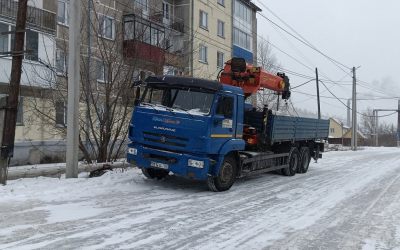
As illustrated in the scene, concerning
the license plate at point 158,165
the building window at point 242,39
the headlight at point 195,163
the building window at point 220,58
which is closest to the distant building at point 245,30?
the building window at point 242,39

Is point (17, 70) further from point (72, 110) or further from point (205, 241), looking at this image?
point (205, 241)

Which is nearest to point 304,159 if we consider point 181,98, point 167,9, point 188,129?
point 181,98

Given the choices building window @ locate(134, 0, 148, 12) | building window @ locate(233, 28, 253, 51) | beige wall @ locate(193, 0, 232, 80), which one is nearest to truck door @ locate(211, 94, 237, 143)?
building window @ locate(134, 0, 148, 12)

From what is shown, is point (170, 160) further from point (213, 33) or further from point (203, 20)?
point (213, 33)

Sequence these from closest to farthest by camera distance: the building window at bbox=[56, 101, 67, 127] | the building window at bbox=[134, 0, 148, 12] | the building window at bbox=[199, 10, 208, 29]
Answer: the building window at bbox=[56, 101, 67, 127] → the building window at bbox=[134, 0, 148, 12] → the building window at bbox=[199, 10, 208, 29]

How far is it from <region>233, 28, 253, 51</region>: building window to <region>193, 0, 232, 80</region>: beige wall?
126 centimetres

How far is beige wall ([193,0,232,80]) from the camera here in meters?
39.1

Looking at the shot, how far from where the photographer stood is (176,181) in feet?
43.4

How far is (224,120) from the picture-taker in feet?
38.4

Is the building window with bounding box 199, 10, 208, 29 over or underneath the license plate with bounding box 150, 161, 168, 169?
over

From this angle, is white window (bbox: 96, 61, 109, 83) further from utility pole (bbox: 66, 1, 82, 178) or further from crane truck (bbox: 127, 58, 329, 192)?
crane truck (bbox: 127, 58, 329, 192)

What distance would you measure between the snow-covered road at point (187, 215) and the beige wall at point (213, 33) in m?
25.9

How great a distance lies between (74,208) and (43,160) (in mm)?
14989

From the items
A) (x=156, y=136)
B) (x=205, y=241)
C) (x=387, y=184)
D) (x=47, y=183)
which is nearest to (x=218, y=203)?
(x=156, y=136)
